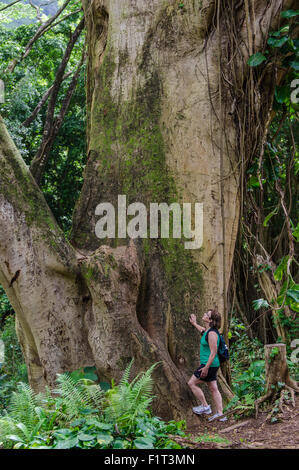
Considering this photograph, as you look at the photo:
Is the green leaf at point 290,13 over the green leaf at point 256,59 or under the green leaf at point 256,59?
over

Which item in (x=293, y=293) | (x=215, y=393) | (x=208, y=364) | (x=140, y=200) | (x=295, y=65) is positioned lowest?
(x=215, y=393)

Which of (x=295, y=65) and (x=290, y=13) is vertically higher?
(x=290, y=13)

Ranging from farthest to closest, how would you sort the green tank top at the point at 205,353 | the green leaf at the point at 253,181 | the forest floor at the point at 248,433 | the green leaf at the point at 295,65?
1. the green leaf at the point at 253,181
2. the green leaf at the point at 295,65
3. the green tank top at the point at 205,353
4. the forest floor at the point at 248,433

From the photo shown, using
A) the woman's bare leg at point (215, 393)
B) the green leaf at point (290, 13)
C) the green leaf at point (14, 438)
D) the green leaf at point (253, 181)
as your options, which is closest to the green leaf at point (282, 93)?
the green leaf at point (290, 13)

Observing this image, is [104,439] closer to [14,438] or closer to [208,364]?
[14,438]

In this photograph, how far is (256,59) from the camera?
4.60 m

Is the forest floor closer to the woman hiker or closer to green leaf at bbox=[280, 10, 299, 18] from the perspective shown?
the woman hiker

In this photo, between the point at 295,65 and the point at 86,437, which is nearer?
the point at 86,437

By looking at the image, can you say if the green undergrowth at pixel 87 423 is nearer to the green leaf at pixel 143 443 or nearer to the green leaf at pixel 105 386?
the green leaf at pixel 143 443

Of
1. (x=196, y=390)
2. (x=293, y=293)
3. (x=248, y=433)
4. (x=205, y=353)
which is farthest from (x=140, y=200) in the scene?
(x=248, y=433)

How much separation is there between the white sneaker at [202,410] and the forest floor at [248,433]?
0.04m

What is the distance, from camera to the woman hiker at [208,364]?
13.9ft

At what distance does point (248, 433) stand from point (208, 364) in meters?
0.70

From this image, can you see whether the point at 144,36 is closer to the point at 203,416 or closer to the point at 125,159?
the point at 125,159
